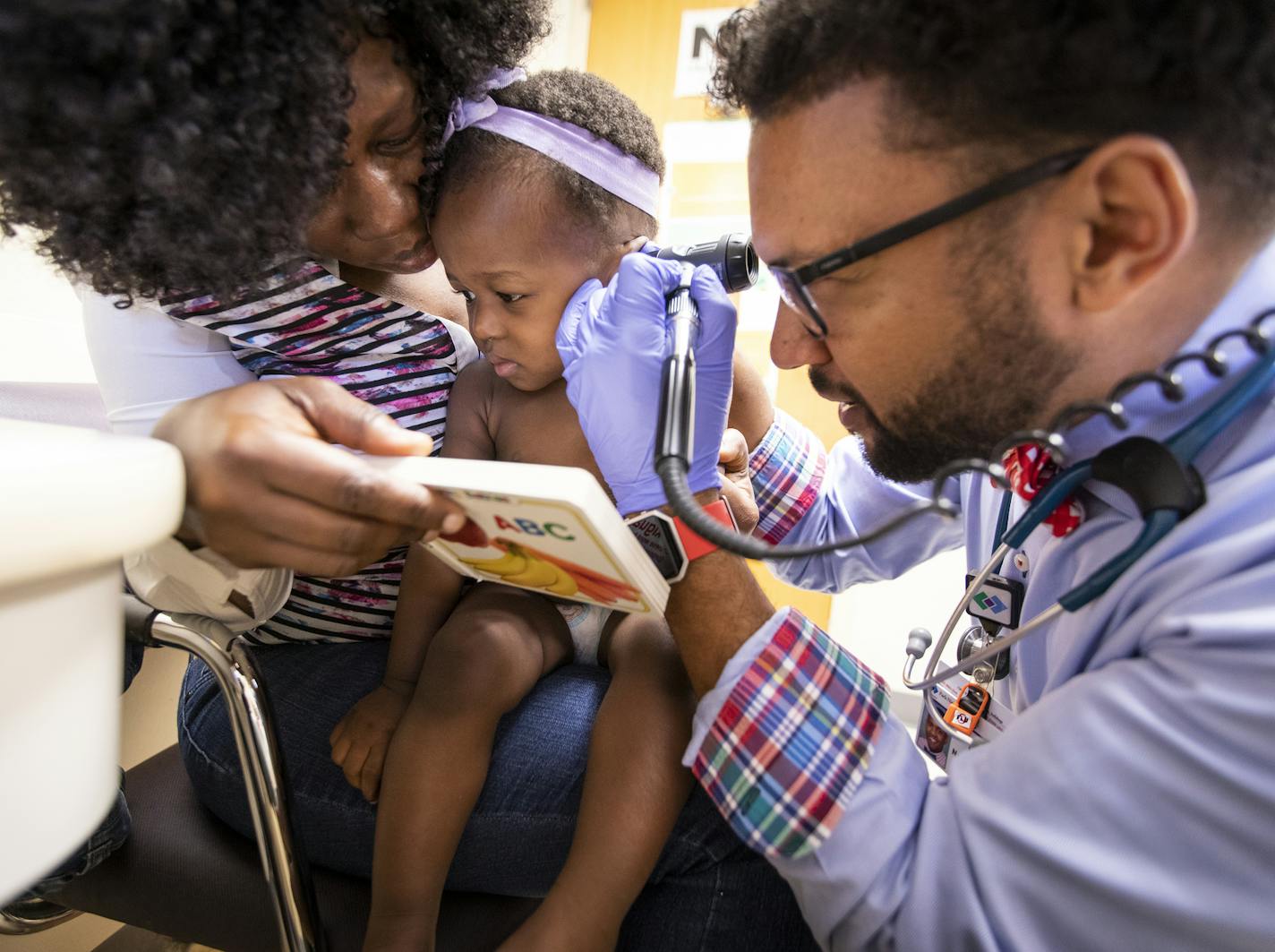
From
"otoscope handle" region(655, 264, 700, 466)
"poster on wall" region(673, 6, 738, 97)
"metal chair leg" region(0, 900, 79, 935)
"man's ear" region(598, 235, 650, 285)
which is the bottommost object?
"metal chair leg" region(0, 900, 79, 935)

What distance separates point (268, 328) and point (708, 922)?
825 millimetres

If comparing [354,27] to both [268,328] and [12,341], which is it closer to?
[268,328]

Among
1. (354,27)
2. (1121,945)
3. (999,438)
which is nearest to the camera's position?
(1121,945)

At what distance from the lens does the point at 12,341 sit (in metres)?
1.29

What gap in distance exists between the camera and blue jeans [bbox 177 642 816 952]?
0.84 meters

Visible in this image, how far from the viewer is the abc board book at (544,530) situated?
22.2 inches

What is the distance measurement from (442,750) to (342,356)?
50cm

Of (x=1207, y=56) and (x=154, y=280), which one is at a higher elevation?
(x=1207, y=56)

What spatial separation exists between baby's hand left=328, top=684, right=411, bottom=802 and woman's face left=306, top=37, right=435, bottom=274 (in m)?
0.53

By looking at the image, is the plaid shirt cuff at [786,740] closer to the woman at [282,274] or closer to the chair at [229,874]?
the woman at [282,274]

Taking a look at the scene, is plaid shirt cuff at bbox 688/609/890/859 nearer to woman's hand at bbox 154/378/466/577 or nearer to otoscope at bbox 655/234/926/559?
otoscope at bbox 655/234/926/559

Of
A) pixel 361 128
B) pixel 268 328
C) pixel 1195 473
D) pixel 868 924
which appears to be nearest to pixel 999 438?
pixel 1195 473

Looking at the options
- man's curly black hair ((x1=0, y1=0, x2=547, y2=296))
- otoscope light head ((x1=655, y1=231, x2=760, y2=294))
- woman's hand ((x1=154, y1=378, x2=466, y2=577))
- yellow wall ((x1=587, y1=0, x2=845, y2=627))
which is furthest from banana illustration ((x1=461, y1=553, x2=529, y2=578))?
yellow wall ((x1=587, y1=0, x2=845, y2=627))

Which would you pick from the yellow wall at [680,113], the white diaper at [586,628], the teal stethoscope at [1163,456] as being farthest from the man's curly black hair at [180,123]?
the yellow wall at [680,113]
